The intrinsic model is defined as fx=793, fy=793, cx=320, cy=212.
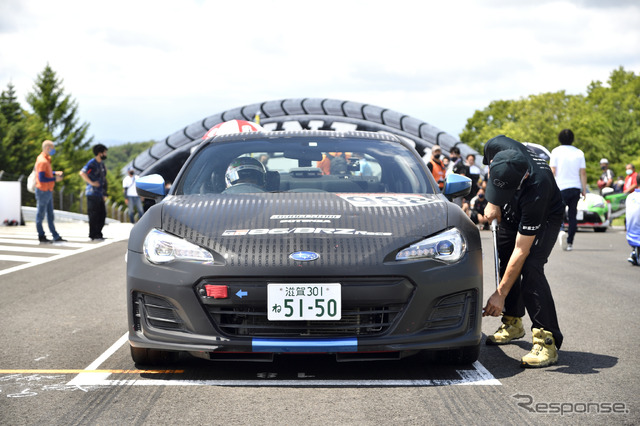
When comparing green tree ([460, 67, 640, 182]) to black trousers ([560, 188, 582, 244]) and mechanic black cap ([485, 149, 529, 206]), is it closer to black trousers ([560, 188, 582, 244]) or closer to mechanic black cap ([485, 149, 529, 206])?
black trousers ([560, 188, 582, 244])

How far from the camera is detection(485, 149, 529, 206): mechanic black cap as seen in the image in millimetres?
4617

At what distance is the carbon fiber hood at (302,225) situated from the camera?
13.5 ft

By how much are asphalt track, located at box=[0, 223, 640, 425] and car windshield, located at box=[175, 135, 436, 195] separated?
44.6 inches

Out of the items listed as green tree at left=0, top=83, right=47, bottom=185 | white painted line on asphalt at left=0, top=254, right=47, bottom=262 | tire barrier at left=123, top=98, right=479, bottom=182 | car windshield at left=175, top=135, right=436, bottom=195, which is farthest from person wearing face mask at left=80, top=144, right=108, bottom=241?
green tree at left=0, top=83, right=47, bottom=185

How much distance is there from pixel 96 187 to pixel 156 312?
1178cm

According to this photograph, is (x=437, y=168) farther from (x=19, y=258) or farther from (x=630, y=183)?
(x=19, y=258)

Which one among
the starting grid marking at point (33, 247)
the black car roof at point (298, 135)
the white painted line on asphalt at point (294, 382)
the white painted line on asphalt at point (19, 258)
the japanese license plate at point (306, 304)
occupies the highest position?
the black car roof at point (298, 135)

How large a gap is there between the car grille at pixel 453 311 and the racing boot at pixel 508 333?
1.18 metres

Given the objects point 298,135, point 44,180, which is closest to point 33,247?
point 44,180

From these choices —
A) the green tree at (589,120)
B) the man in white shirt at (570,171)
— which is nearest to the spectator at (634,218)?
the man in white shirt at (570,171)

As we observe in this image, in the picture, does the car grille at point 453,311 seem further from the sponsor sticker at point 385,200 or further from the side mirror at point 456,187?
the side mirror at point 456,187

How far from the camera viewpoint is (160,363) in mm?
4582

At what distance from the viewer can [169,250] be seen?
4.28 metres

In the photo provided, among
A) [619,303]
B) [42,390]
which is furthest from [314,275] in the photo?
[619,303]
